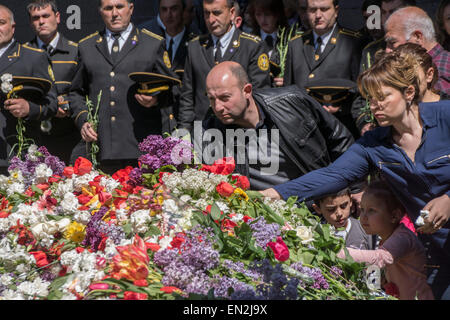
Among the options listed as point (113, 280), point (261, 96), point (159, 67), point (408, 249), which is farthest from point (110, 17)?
point (113, 280)

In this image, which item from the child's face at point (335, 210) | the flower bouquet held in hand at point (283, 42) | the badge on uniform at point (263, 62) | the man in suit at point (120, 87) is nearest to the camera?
the child's face at point (335, 210)

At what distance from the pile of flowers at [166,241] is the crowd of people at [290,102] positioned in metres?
0.31

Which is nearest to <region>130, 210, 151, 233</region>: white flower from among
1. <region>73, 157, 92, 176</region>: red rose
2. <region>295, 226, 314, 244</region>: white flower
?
<region>295, 226, 314, 244</region>: white flower

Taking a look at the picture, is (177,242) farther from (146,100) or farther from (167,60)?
(167,60)

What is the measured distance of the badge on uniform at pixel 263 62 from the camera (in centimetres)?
485

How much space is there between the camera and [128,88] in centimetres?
502

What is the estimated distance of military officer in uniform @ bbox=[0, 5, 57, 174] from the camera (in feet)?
15.2

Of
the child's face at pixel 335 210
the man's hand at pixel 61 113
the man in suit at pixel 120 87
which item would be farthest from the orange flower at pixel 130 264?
the man's hand at pixel 61 113

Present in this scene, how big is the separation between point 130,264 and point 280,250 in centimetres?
48

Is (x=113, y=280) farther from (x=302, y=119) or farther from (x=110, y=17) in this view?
(x=110, y=17)

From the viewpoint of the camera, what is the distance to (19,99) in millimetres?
4559

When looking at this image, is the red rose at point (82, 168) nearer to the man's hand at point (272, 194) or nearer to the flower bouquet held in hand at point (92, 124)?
the man's hand at point (272, 194)

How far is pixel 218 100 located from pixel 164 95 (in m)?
1.20
